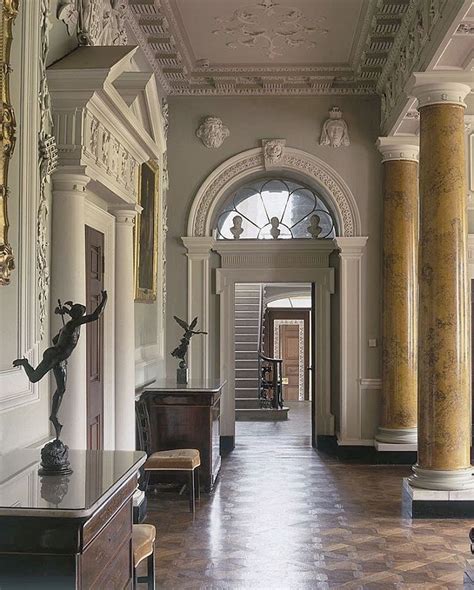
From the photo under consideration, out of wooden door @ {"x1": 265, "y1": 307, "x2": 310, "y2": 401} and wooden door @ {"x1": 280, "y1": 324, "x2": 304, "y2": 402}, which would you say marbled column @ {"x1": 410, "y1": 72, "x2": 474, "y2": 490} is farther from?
wooden door @ {"x1": 280, "y1": 324, "x2": 304, "y2": 402}

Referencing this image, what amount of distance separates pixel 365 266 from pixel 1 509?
846 centimetres

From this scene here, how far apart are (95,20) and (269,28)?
3266mm

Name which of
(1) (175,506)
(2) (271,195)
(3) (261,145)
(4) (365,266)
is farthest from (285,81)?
(1) (175,506)

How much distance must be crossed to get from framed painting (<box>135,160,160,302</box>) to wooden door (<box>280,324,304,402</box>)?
1243 cm

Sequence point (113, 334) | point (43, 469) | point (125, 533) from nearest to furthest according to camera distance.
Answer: point (43, 469), point (125, 533), point (113, 334)

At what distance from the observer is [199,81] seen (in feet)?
35.7

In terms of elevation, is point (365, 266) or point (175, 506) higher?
point (365, 266)

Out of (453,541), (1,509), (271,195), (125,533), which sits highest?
(271,195)

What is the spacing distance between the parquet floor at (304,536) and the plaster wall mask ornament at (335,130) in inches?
175

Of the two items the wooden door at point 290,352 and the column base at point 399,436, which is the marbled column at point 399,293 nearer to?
the column base at point 399,436

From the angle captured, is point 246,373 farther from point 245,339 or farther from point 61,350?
point 61,350

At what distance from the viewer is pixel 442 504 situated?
754cm

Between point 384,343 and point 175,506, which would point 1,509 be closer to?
point 175,506

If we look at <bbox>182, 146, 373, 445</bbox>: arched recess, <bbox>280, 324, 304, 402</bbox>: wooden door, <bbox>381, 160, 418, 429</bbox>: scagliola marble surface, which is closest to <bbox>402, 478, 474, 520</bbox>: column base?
<bbox>381, 160, 418, 429</bbox>: scagliola marble surface
